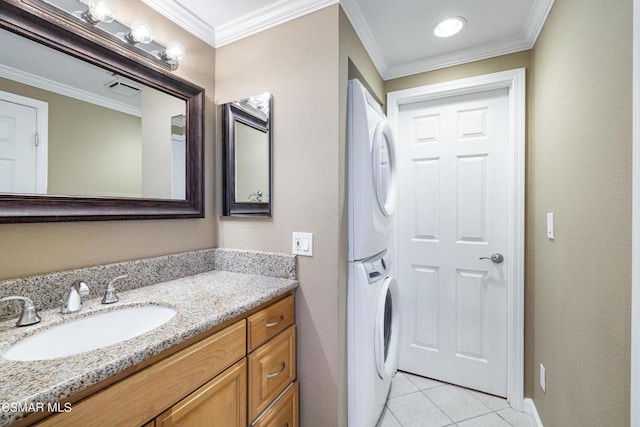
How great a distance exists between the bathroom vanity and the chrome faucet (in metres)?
0.02

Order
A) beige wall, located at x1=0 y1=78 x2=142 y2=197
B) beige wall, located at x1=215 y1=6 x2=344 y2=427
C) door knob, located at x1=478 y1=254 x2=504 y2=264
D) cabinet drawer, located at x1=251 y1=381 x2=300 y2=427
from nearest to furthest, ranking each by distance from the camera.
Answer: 1. beige wall, located at x1=0 y1=78 x2=142 y2=197
2. cabinet drawer, located at x1=251 y1=381 x2=300 y2=427
3. beige wall, located at x1=215 y1=6 x2=344 y2=427
4. door knob, located at x1=478 y1=254 x2=504 y2=264

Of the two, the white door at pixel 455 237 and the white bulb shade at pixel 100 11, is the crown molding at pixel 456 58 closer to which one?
the white door at pixel 455 237

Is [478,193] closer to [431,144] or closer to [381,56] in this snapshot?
[431,144]

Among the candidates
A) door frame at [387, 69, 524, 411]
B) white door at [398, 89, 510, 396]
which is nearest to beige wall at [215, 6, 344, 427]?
white door at [398, 89, 510, 396]

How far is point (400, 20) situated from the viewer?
157cm

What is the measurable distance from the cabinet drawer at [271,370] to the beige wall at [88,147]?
37.1 inches

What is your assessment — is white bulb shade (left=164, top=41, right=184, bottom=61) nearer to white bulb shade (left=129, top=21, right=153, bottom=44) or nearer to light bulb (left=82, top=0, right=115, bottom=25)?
white bulb shade (left=129, top=21, right=153, bottom=44)

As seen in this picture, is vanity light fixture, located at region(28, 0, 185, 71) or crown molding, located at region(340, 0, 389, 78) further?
crown molding, located at region(340, 0, 389, 78)

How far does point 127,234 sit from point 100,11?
3.01 ft

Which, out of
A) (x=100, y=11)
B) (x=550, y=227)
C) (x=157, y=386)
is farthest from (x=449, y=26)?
(x=157, y=386)

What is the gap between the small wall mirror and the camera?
4.89 feet

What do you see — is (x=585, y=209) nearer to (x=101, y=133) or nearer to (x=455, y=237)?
(x=455, y=237)

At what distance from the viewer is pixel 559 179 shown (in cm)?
128

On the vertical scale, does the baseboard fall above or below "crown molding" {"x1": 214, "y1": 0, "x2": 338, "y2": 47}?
below
